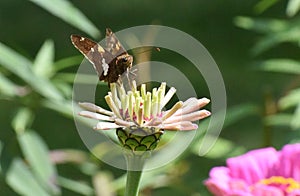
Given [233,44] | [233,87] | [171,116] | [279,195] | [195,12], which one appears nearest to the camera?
[171,116]

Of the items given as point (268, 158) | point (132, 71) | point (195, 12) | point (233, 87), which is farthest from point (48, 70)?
point (195, 12)

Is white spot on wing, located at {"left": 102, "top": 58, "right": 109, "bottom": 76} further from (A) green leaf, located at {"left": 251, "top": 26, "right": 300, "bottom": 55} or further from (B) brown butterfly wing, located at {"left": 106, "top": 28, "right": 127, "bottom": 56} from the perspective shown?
(A) green leaf, located at {"left": 251, "top": 26, "right": 300, "bottom": 55}

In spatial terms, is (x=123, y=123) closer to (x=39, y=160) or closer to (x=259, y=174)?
(x=259, y=174)

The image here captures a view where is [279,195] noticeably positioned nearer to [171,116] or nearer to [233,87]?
[171,116]

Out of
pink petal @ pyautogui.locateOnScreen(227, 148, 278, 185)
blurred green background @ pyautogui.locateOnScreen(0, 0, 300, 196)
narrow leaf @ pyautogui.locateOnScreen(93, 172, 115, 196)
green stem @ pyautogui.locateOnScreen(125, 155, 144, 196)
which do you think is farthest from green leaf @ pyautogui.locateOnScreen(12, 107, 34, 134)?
green stem @ pyautogui.locateOnScreen(125, 155, 144, 196)

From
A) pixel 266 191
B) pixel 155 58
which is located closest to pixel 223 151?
pixel 266 191

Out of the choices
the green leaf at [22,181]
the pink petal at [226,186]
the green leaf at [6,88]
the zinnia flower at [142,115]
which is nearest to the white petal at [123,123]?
the zinnia flower at [142,115]
